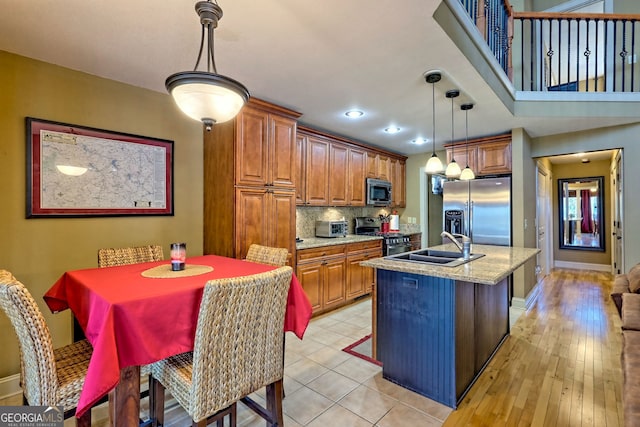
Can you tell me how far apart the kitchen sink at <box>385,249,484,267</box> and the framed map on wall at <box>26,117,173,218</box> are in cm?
222

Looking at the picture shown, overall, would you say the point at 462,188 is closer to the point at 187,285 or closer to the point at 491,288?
the point at 491,288

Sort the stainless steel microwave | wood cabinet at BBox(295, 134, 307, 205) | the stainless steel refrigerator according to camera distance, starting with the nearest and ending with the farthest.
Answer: wood cabinet at BBox(295, 134, 307, 205) → the stainless steel refrigerator → the stainless steel microwave

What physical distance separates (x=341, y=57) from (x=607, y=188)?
727 cm

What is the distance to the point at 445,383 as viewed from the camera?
2.05 meters

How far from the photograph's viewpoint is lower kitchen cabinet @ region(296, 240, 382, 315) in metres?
3.58

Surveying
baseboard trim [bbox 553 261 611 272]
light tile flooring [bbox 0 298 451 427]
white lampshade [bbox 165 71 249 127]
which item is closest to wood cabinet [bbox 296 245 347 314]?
light tile flooring [bbox 0 298 451 427]

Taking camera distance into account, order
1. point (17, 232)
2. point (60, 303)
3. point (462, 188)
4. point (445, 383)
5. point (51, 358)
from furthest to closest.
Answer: point (462, 188), point (17, 232), point (445, 383), point (60, 303), point (51, 358)

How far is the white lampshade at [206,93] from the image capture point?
4.71ft

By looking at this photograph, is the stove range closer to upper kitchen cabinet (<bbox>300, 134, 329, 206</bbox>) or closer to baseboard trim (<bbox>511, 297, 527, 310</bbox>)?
upper kitchen cabinet (<bbox>300, 134, 329, 206</bbox>)

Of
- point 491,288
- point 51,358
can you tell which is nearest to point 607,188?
point 491,288

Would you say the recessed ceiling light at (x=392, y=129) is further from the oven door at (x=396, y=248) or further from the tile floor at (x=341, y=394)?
the tile floor at (x=341, y=394)

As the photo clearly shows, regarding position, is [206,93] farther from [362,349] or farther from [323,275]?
[323,275]

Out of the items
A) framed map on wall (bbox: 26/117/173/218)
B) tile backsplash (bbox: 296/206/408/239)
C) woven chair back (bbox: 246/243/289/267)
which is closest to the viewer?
framed map on wall (bbox: 26/117/173/218)

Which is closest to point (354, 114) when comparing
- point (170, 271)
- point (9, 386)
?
point (170, 271)
